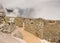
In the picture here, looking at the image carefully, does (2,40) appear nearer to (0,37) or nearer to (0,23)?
(0,37)

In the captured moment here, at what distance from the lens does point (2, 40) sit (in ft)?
23.1

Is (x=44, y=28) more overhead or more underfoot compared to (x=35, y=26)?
more underfoot

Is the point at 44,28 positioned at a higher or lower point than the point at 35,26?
lower

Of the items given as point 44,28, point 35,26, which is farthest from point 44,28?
point 35,26

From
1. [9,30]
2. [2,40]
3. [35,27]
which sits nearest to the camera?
[2,40]

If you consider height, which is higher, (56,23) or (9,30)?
(9,30)

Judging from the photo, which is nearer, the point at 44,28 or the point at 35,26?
the point at 35,26

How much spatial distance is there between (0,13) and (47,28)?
5.74 m

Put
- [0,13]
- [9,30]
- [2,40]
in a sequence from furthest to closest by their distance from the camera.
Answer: [0,13] < [9,30] < [2,40]

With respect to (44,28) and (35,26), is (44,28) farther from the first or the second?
(35,26)

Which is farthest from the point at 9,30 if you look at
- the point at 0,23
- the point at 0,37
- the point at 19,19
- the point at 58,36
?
the point at 58,36

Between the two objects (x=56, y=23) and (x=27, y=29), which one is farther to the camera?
(x=56, y=23)

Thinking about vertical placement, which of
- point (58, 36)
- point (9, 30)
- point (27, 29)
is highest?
point (9, 30)

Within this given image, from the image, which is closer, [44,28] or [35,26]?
[35,26]
